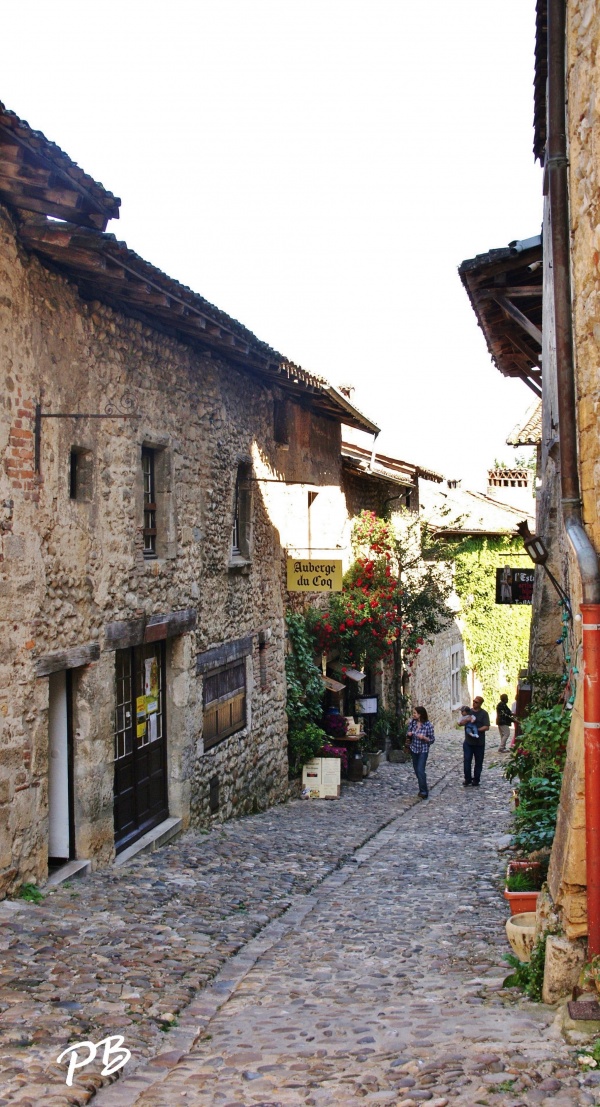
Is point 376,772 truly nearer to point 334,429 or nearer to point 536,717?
point 334,429

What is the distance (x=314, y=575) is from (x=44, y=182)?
8038 mm

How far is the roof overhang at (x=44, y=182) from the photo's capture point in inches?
229

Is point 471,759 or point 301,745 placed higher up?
point 301,745

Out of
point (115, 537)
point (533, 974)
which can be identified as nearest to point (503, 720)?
point (115, 537)

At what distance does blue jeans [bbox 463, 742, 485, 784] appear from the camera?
15008 millimetres

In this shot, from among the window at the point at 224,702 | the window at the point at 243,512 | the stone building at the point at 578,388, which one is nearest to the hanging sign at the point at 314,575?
the window at the point at 243,512

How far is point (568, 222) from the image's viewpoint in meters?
5.59

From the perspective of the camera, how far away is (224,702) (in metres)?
11.2

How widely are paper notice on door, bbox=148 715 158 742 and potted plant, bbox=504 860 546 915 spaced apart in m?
3.99

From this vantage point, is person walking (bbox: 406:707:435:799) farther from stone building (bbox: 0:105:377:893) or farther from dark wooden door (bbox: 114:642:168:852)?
dark wooden door (bbox: 114:642:168:852)

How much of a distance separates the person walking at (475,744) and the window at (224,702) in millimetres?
4273

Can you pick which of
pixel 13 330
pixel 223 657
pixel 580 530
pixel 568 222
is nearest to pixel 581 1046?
pixel 580 530

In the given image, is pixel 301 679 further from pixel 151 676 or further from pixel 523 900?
pixel 523 900

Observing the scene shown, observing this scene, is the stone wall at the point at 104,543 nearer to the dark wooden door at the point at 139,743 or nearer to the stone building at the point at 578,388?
the dark wooden door at the point at 139,743
